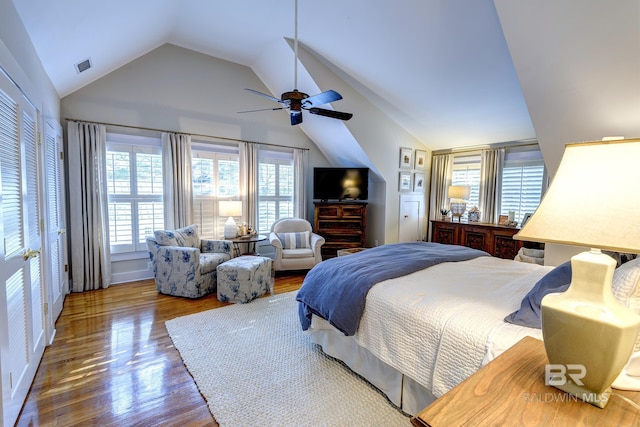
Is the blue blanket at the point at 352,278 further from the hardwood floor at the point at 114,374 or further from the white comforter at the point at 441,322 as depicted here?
the hardwood floor at the point at 114,374

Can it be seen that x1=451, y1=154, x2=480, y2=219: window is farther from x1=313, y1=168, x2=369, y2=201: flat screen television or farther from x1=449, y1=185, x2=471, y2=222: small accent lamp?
x1=313, y1=168, x2=369, y2=201: flat screen television

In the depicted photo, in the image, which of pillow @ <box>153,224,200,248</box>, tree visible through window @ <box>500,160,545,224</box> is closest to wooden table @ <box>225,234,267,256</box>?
pillow @ <box>153,224,200,248</box>

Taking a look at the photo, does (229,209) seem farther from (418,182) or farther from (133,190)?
(418,182)

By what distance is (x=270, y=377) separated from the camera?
2164 millimetres

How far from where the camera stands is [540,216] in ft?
2.91

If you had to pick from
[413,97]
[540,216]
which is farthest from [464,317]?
[413,97]

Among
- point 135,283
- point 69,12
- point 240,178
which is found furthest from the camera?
point 240,178

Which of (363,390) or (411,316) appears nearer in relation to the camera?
(411,316)

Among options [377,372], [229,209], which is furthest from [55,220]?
[377,372]

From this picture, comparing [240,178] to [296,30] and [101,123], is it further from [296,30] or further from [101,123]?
[296,30]

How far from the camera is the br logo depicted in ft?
2.73

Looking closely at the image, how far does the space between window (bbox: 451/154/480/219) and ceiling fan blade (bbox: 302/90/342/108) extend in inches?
148

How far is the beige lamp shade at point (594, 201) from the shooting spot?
29.5 inches

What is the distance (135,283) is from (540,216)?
192 inches
